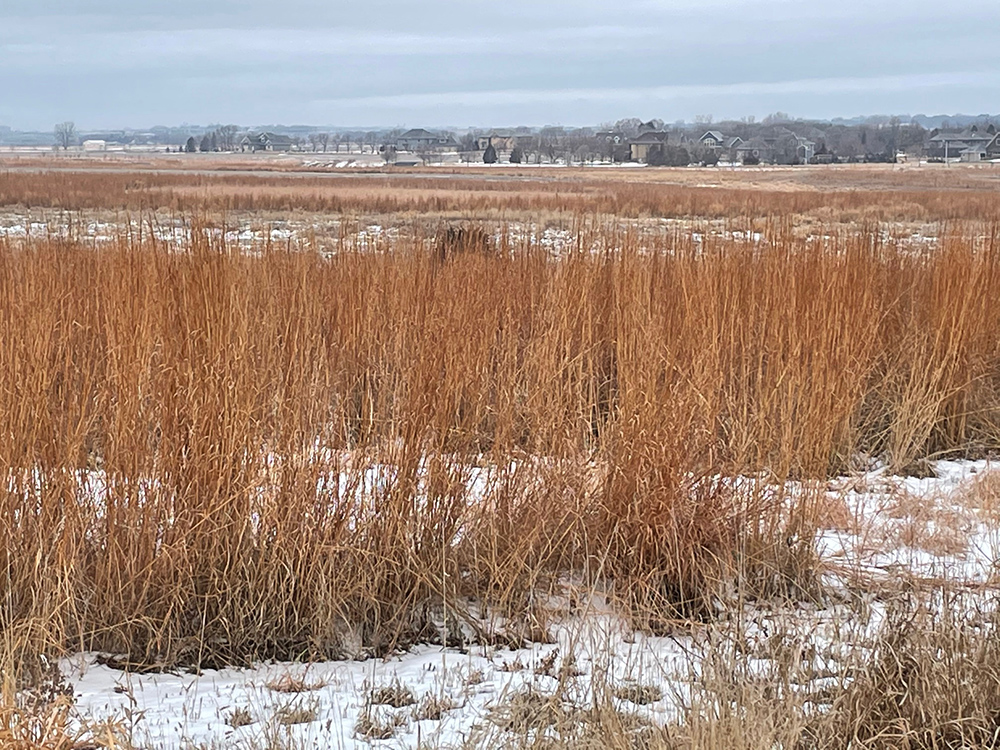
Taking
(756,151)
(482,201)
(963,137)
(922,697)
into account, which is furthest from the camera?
(963,137)

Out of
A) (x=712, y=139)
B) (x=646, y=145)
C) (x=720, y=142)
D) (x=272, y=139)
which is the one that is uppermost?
(x=272, y=139)

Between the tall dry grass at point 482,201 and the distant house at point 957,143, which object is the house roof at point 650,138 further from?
the tall dry grass at point 482,201

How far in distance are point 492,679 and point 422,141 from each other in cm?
11331

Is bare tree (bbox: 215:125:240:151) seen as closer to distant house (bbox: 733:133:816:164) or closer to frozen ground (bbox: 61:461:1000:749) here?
distant house (bbox: 733:133:816:164)

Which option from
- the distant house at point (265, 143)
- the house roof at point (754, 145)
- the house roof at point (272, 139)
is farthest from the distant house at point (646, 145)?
the house roof at point (272, 139)

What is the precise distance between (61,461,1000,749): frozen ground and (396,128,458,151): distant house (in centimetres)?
10835

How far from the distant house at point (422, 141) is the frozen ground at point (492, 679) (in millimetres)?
108346

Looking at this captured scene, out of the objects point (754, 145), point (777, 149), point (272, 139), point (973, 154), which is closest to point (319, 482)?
point (973, 154)

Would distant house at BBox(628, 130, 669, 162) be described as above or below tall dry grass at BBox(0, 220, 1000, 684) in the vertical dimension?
above

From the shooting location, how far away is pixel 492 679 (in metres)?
2.54

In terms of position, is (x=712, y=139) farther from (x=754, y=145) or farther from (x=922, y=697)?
(x=922, y=697)

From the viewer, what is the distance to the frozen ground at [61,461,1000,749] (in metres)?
2.24

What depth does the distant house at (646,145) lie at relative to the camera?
8319 cm

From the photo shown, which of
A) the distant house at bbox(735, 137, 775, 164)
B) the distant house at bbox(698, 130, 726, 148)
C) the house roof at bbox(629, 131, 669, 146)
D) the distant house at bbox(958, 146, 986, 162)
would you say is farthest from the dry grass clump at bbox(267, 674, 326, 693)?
the distant house at bbox(698, 130, 726, 148)
